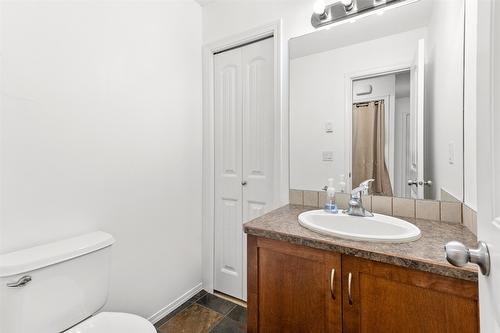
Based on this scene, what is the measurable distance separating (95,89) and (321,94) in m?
1.32

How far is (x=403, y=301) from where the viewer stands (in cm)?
86

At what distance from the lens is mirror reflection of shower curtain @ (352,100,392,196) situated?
1401 mm

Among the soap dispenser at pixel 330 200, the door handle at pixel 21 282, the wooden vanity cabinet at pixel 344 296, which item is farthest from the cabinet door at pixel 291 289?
the door handle at pixel 21 282

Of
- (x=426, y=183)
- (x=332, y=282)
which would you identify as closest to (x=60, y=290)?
(x=332, y=282)

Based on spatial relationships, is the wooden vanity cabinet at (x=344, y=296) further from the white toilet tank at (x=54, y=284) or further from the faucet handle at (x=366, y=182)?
the white toilet tank at (x=54, y=284)

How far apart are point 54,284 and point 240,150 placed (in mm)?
1317

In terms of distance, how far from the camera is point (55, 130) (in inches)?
47.4

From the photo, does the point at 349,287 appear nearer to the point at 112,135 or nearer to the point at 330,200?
the point at 330,200

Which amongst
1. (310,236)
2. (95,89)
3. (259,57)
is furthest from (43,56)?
(310,236)

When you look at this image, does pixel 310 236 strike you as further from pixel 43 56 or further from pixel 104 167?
pixel 43 56

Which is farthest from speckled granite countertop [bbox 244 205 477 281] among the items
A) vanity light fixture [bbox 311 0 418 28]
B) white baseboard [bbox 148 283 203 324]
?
vanity light fixture [bbox 311 0 418 28]

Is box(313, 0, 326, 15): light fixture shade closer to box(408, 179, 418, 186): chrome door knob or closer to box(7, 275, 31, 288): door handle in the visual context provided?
box(408, 179, 418, 186): chrome door knob

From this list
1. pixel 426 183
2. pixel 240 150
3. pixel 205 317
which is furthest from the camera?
pixel 240 150

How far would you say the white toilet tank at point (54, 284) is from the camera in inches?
36.5
